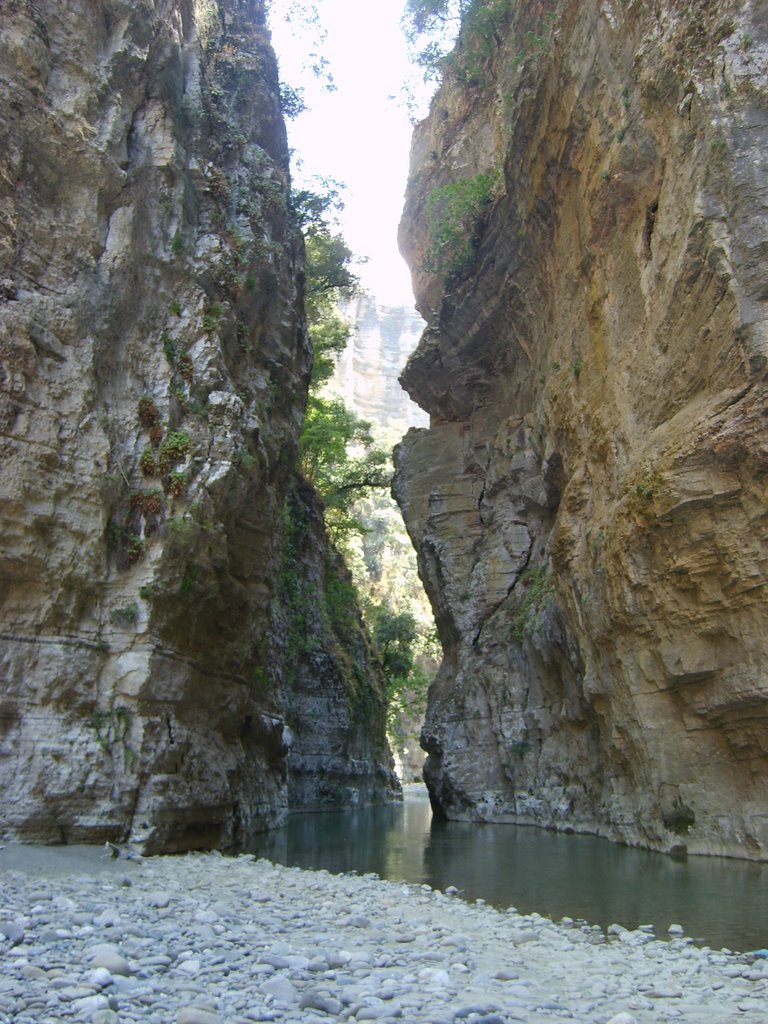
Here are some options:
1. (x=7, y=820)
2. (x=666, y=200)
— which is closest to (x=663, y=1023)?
(x=7, y=820)

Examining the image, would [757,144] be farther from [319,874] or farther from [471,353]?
[471,353]

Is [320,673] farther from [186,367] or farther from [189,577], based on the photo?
[186,367]

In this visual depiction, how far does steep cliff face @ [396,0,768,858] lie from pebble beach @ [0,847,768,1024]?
213 inches

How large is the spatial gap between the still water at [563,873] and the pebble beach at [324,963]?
2.48 feet

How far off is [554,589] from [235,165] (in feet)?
38.7

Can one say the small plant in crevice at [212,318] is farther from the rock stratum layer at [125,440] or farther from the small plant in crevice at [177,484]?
the small plant in crevice at [177,484]

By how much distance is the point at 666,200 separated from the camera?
44.7 ft

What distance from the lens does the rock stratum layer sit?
36.8ft

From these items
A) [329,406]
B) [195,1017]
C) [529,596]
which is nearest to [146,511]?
[195,1017]

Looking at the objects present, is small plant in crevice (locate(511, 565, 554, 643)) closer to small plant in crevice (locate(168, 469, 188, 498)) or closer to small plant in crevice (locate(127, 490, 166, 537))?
small plant in crevice (locate(168, 469, 188, 498))

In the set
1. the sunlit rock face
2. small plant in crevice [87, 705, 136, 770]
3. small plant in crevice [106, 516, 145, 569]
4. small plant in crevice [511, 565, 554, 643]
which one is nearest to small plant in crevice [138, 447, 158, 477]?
small plant in crevice [106, 516, 145, 569]

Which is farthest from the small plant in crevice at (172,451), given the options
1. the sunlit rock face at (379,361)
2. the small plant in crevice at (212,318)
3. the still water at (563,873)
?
the sunlit rock face at (379,361)

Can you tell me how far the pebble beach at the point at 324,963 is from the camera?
4668 mm

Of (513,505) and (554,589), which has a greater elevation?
(513,505)
